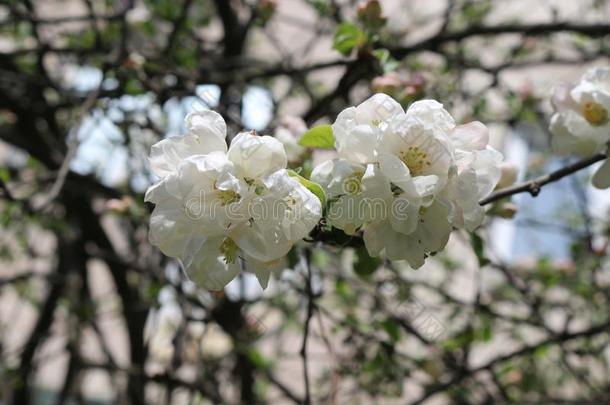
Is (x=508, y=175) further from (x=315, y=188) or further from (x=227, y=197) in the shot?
(x=227, y=197)

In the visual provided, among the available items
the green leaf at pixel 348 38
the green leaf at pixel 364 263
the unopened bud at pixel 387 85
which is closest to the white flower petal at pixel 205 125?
the green leaf at pixel 364 263

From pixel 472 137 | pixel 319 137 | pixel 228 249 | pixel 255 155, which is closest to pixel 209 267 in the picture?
pixel 228 249

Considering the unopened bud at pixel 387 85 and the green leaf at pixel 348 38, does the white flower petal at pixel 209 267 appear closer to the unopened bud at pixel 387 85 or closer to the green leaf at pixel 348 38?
the unopened bud at pixel 387 85

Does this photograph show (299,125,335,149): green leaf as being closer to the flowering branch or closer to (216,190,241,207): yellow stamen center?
(216,190,241,207): yellow stamen center

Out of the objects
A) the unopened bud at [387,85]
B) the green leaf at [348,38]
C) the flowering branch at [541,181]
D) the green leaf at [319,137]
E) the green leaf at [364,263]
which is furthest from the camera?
the green leaf at [348,38]

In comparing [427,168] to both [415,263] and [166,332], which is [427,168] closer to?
[415,263]

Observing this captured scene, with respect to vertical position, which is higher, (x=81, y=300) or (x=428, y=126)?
(x=428, y=126)

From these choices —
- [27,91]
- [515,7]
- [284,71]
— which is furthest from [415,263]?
[515,7]
